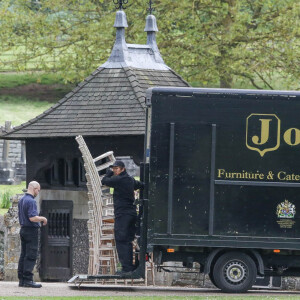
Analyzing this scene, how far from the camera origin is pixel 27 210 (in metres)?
14.6

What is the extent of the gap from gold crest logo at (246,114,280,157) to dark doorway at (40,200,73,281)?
279 inches

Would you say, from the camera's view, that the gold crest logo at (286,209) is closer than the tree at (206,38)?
Yes

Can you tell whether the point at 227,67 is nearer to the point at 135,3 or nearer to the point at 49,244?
the point at 135,3

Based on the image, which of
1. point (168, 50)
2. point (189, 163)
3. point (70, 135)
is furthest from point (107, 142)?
point (168, 50)

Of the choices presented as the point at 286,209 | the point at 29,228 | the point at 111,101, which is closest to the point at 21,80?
the point at 111,101

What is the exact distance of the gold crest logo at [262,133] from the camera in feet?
45.9

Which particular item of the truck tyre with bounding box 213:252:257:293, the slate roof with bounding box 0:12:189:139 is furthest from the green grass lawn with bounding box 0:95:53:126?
the truck tyre with bounding box 213:252:257:293

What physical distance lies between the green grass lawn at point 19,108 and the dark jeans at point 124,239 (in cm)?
3022

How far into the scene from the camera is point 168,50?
3488 cm

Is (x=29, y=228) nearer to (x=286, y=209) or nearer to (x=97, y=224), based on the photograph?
(x=97, y=224)

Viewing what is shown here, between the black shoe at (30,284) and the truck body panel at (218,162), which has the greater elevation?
the truck body panel at (218,162)

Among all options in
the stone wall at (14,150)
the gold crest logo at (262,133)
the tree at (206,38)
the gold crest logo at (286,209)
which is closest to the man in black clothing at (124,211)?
the gold crest logo at (262,133)

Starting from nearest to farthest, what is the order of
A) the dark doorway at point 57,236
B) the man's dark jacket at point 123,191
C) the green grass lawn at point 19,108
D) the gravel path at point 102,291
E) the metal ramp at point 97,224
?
1. the gravel path at point 102,291
2. the man's dark jacket at point 123,191
3. the metal ramp at point 97,224
4. the dark doorway at point 57,236
5. the green grass lawn at point 19,108

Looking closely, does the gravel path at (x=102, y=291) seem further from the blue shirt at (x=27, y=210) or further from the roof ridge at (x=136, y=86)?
the roof ridge at (x=136, y=86)
